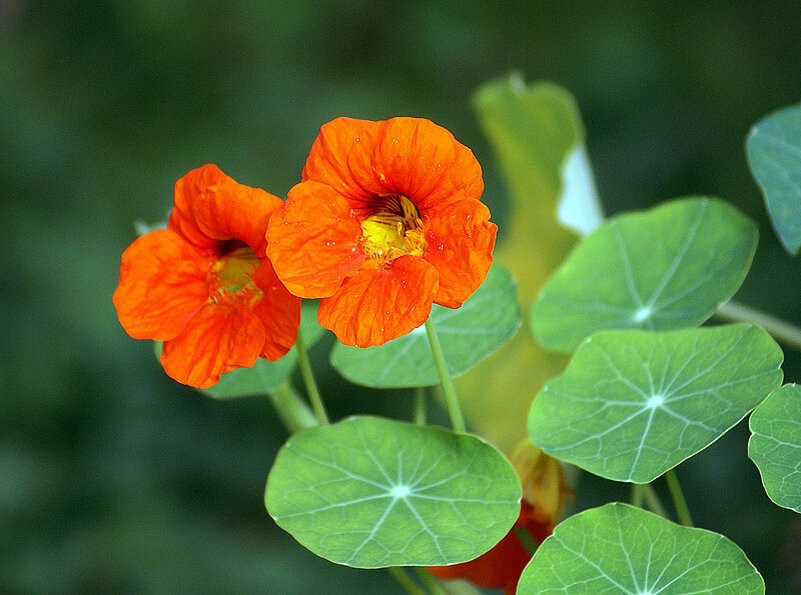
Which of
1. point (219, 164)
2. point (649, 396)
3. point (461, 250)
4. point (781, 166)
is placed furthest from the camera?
point (219, 164)

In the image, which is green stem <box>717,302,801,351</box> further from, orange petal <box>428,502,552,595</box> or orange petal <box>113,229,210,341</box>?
orange petal <box>113,229,210,341</box>

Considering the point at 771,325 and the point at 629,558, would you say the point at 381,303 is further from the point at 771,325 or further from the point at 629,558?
the point at 771,325

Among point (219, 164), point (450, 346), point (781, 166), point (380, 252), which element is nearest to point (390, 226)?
point (380, 252)

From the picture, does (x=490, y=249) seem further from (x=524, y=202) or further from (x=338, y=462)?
(x=524, y=202)

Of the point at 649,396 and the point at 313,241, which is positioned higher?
the point at 313,241

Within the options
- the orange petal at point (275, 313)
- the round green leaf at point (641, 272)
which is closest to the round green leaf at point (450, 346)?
the round green leaf at point (641, 272)
